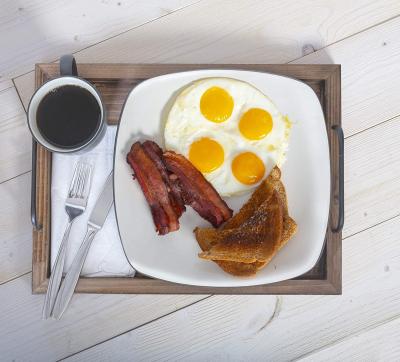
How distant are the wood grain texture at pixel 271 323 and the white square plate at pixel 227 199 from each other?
0.19 meters

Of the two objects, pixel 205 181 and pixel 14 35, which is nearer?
pixel 205 181

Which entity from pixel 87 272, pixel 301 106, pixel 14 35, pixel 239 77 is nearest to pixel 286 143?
pixel 301 106

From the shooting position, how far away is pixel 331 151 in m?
1.17

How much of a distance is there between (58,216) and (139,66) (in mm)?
458

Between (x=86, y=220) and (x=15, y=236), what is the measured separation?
0.77 feet

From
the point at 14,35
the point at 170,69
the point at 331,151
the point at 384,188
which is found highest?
the point at 14,35

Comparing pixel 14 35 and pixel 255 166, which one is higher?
pixel 14 35

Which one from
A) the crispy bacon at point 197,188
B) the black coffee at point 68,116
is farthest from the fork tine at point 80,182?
the crispy bacon at point 197,188

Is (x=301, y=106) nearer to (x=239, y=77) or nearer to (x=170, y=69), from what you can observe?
(x=239, y=77)

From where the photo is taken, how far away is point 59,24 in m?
1.27

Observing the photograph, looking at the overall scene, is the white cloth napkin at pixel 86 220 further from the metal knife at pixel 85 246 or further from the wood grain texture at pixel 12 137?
the wood grain texture at pixel 12 137

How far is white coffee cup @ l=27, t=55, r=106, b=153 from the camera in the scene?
1.04 m

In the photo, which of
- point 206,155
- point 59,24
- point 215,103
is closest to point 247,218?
point 206,155

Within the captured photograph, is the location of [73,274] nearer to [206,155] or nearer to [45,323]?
[45,323]
